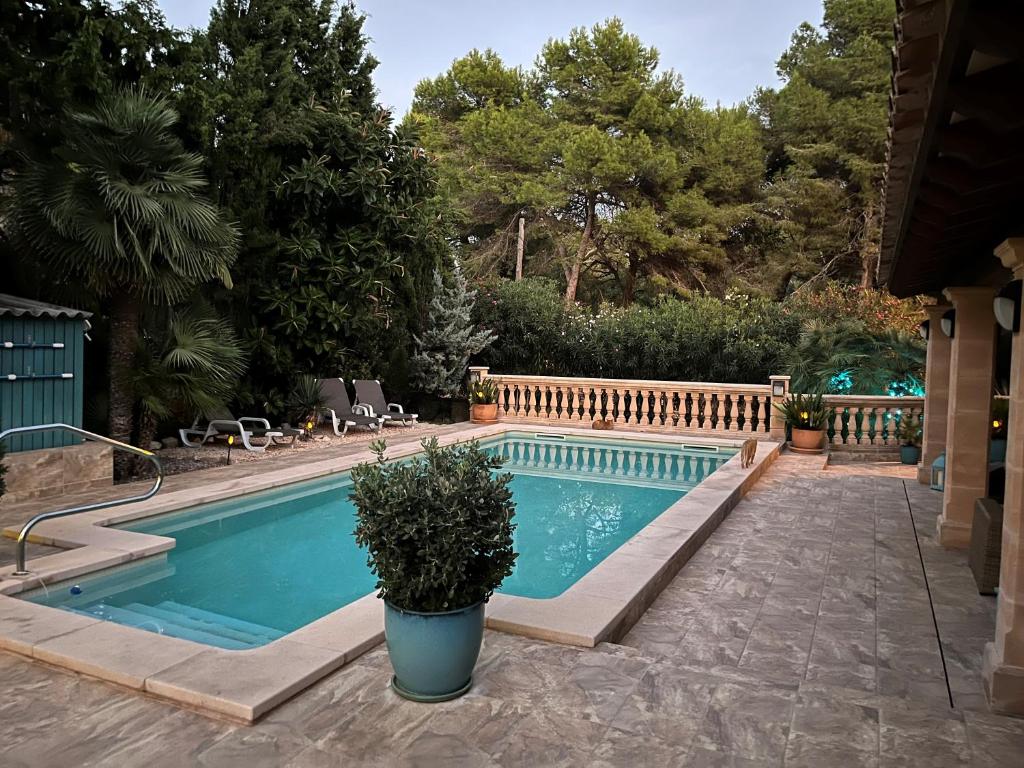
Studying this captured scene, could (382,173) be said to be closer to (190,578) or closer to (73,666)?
(190,578)

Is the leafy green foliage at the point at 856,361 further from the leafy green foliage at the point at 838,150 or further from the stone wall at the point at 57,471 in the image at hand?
the stone wall at the point at 57,471

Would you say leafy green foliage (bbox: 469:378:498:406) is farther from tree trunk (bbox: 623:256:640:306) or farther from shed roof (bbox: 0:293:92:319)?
tree trunk (bbox: 623:256:640:306)

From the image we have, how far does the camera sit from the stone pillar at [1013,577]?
3.96 meters

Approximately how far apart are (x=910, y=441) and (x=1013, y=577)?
9262mm

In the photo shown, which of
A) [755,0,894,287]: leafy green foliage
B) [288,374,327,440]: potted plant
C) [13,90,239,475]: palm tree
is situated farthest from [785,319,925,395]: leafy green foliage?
[13,90,239,475]: palm tree

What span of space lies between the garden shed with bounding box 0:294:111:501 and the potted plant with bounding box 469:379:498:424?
8.17 m

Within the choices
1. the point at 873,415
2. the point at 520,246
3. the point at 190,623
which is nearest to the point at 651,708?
the point at 190,623

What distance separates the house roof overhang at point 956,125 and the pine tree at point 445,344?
36.6 ft

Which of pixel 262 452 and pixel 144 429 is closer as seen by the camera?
pixel 144 429

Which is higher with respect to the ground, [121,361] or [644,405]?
[121,361]

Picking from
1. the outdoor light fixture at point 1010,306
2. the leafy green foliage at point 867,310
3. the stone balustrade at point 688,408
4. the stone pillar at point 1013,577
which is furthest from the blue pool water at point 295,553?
the leafy green foliage at point 867,310

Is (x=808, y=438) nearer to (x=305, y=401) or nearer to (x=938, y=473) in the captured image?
(x=938, y=473)

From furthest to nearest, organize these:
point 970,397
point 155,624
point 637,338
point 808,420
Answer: point 637,338
point 808,420
point 970,397
point 155,624

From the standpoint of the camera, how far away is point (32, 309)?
27.0 feet
